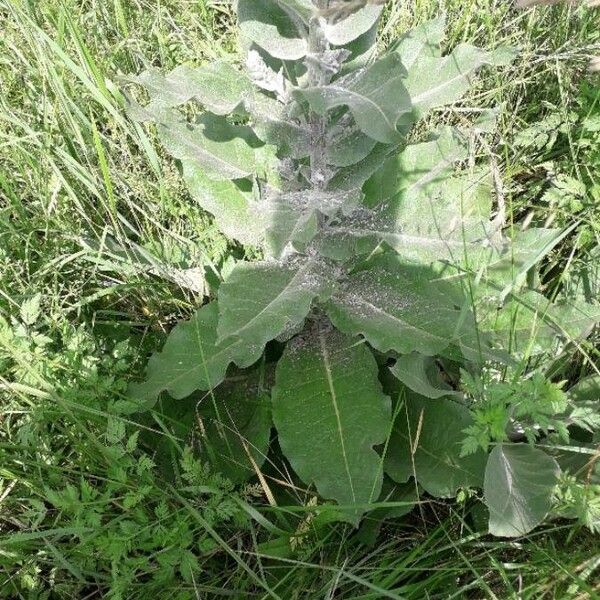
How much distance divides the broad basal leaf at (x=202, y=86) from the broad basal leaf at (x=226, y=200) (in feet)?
0.99

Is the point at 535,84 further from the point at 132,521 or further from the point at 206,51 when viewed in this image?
the point at 132,521

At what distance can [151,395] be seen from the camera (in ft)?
6.77

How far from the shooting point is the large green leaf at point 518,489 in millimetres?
1705


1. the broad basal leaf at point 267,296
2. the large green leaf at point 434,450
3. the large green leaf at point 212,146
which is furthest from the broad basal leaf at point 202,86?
the large green leaf at point 434,450

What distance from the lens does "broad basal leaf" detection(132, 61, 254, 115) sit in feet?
6.47

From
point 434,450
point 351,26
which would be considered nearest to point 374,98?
point 351,26

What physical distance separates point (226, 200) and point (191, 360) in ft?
1.85

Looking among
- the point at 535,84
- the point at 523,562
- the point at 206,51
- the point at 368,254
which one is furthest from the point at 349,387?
the point at 535,84

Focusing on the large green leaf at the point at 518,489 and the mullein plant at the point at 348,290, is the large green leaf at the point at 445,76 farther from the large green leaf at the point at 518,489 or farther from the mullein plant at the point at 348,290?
the large green leaf at the point at 518,489

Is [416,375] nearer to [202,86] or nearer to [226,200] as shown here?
[226,200]

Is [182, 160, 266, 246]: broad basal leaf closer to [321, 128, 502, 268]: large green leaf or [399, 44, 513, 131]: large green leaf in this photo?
[321, 128, 502, 268]: large green leaf

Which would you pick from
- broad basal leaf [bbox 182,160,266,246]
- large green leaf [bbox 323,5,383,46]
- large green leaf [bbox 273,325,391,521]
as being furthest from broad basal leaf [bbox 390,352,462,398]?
large green leaf [bbox 323,5,383,46]

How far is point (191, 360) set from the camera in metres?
2.14

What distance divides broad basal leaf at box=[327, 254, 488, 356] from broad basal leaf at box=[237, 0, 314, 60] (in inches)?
29.2
